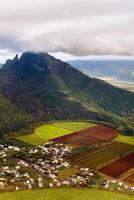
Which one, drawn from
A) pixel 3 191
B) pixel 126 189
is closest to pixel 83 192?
pixel 126 189

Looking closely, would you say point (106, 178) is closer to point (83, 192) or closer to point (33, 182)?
point (83, 192)

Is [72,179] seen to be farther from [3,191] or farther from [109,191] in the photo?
[3,191]

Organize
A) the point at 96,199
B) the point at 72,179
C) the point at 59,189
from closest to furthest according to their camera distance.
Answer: the point at 96,199 < the point at 59,189 < the point at 72,179

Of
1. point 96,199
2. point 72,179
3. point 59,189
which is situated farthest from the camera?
point 72,179

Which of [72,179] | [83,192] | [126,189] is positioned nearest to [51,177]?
[72,179]

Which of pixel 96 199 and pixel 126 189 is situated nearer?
pixel 96 199

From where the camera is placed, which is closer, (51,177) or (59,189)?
(59,189)
